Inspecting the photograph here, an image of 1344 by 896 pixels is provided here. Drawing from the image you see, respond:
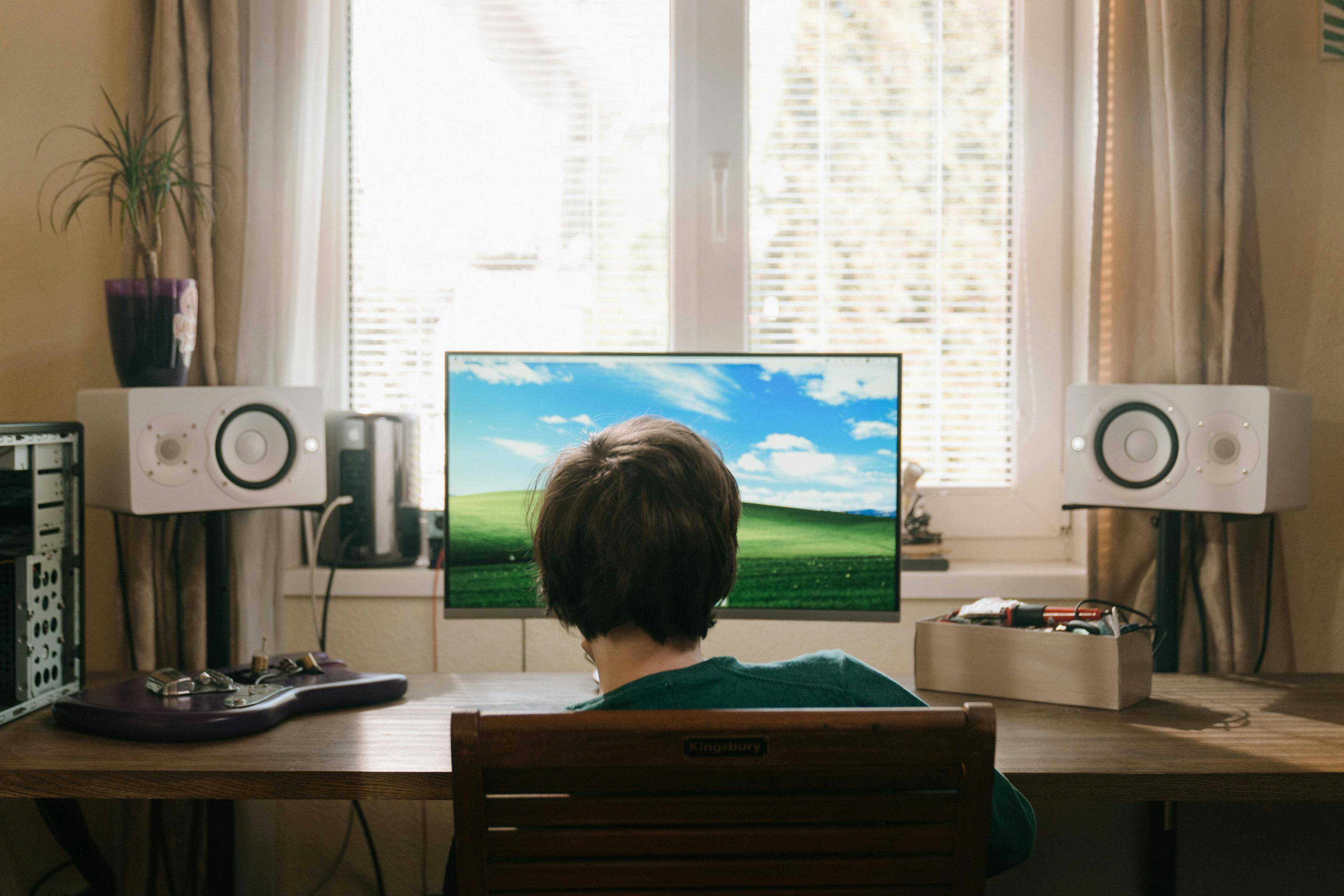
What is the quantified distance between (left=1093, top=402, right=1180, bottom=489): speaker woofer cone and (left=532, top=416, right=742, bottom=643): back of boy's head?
3.05ft

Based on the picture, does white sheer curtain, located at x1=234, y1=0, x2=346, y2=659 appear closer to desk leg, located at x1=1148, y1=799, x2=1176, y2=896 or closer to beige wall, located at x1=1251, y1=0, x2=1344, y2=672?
desk leg, located at x1=1148, y1=799, x2=1176, y2=896

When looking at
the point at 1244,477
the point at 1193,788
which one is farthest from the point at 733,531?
the point at 1244,477

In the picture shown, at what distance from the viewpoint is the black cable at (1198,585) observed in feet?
5.96

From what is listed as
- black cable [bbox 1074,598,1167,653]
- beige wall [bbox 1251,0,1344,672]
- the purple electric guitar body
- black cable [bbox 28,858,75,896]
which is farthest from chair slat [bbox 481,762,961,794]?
black cable [bbox 28,858,75,896]

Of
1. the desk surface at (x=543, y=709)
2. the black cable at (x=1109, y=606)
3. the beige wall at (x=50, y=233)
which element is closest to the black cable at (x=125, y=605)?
the beige wall at (x=50, y=233)

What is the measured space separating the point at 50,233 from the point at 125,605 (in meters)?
0.77

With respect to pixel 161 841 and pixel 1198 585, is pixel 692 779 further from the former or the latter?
pixel 161 841

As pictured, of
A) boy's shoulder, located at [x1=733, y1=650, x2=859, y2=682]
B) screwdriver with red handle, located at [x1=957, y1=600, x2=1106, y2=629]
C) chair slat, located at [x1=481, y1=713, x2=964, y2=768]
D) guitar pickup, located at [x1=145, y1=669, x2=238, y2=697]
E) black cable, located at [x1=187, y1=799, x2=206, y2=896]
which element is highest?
boy's shoulder, located at [x1=733, y1=650, x2=859, y2=682]

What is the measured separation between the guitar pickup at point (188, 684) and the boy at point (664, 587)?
0.65m

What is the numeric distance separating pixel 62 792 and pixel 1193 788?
1323 millimetres

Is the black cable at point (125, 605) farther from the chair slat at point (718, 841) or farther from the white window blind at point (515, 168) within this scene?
the chair slat at point (718, 841)

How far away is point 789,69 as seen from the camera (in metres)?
2.14

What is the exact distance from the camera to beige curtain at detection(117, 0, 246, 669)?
186 centimetres

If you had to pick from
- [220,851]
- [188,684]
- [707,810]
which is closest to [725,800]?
[707,810]
